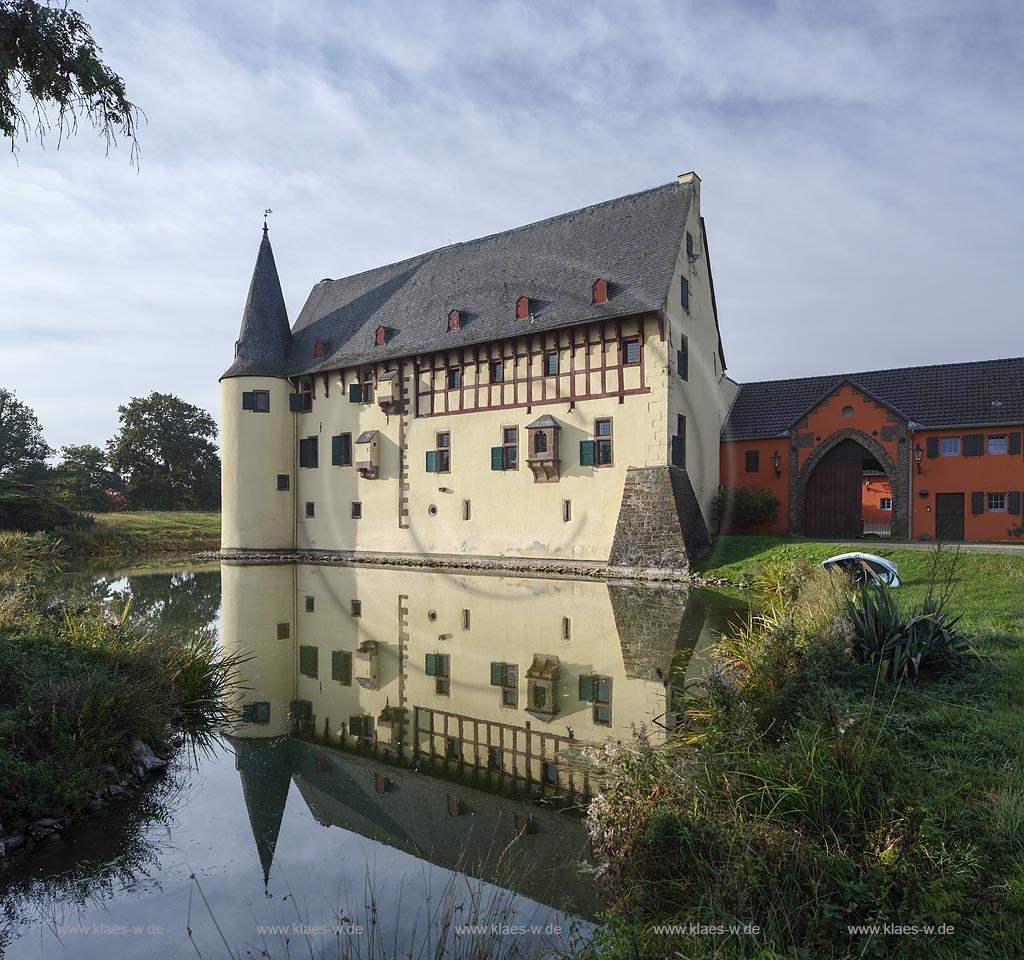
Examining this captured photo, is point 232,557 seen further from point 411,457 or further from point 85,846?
point 85,846

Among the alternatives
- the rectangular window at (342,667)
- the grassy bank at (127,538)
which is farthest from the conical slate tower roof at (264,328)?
the rectangular window at (342,667)

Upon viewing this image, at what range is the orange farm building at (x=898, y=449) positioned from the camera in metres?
21.5

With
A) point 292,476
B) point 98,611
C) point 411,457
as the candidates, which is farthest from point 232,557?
point 98,611

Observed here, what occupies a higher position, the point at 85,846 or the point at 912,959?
the point at 912,959

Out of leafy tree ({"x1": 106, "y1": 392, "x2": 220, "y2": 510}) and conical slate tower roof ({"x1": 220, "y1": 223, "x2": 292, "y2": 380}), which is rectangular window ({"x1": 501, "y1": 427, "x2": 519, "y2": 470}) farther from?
leafy tree ({"x1": 106, "y1": 392, "x2": 220, "y2": 510})

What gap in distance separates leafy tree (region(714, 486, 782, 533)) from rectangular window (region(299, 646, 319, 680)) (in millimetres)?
17452

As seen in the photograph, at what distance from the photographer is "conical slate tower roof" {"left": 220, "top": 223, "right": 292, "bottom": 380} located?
1108 inches

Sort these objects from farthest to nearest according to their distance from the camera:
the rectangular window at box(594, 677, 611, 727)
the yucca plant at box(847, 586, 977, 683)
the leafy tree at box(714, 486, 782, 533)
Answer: the leafy tree at box(714, 486, 782, 533) < the rectangular window at box(594, 677, 611, 727) < the yucca plant at box(847, 586, 977, 683)

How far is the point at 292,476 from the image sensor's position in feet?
93.2

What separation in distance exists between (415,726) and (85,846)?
287 centimetres

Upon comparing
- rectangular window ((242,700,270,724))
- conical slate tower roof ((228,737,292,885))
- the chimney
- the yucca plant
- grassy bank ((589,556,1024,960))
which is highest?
the chimney

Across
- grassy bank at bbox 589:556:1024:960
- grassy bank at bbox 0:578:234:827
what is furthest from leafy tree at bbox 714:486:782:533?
grassy bank at bbox 0:578:234:827

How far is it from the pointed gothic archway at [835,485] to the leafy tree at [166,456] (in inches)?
1671

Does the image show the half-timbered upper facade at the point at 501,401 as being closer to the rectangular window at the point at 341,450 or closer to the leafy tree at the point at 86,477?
the rectangular window at the point at 341,450
